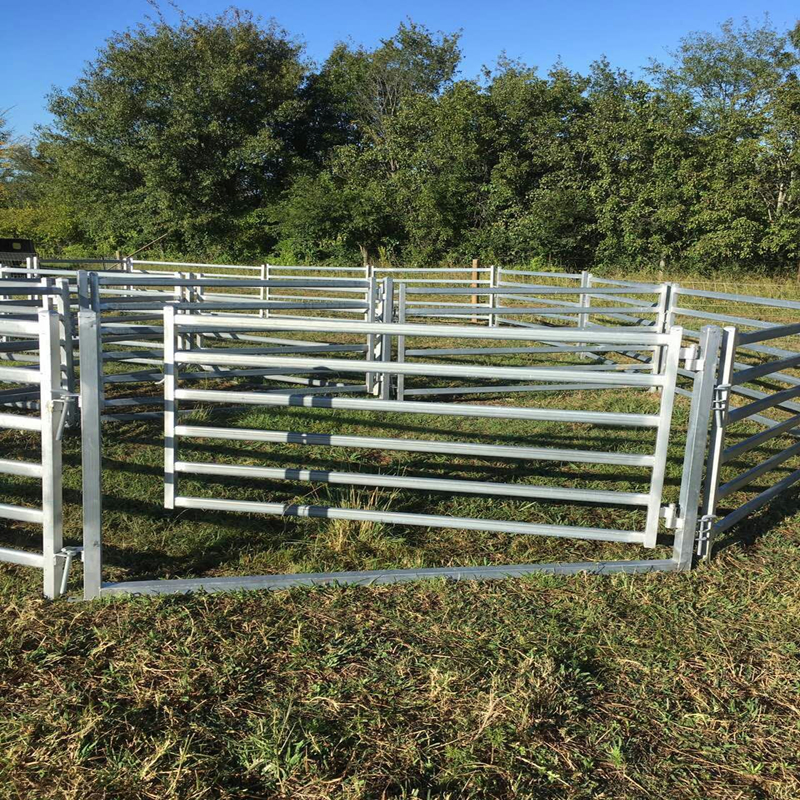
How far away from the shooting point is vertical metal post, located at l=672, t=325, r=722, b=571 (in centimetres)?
362

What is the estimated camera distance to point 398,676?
280cm

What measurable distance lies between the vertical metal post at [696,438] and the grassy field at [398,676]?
0.20 meters

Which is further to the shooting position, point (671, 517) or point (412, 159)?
point (412, 159)

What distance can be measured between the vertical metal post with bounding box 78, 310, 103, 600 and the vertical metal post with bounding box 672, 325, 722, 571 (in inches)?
105

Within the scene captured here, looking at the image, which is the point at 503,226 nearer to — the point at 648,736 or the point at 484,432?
the point at 484,432

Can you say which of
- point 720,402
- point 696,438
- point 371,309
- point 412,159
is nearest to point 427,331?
point 696,438

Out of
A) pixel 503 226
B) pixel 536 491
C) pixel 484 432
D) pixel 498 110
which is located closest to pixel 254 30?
pixel 498 110

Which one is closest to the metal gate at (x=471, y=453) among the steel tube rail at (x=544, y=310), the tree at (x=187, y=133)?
the steel tube rail at (x=544, y=310)

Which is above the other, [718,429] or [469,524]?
[718,429]

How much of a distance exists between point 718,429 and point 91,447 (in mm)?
2947

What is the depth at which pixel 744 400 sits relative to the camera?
8352 mm

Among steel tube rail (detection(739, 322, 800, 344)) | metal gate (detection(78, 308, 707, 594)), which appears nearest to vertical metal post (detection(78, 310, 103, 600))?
metal gate (detection(78, 308, 707, 594))

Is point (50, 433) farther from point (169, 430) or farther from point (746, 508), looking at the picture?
point (746, 508)

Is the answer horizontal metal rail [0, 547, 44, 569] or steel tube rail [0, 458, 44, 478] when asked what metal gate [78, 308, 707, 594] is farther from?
steel tube rail [0, 458, 44, 478]
